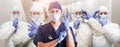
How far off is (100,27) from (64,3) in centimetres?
22

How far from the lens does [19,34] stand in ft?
4.05

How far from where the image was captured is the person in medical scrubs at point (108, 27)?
3.95 ft

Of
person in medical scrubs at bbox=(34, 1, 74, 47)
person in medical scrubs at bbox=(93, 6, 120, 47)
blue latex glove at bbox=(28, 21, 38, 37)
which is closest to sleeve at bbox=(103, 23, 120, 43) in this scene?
person in medical scrubs at bbox=(93, 6, 120, 47)

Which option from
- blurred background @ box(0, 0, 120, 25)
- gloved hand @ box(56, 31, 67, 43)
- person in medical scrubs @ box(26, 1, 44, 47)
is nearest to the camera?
gloved hand @ box(56, 31, 67, 43)

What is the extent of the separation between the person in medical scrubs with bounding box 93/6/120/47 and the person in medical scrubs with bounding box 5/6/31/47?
374 millimetres

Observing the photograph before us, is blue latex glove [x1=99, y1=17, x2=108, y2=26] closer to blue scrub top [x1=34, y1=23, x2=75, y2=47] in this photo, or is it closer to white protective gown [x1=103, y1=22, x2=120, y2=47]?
white protective gown [x1=103, y1=22, x2=120, y2=47]

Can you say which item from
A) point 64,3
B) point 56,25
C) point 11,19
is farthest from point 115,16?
point 11,19

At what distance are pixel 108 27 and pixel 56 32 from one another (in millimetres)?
297

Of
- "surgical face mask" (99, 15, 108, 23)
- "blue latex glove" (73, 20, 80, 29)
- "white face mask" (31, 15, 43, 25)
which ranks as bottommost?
"blue latex glove" (73, 20, 80, 29)

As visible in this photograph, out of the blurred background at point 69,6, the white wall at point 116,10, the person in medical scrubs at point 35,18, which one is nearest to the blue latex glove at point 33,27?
the person in medical scrubs at point 35,18

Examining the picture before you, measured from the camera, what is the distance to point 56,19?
1.06m

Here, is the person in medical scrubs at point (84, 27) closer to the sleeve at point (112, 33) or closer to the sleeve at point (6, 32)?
the sleeve at point (112, 33)

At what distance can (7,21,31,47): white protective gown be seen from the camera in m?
1.23

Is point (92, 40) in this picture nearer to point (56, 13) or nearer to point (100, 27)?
→ point (100, 27)
